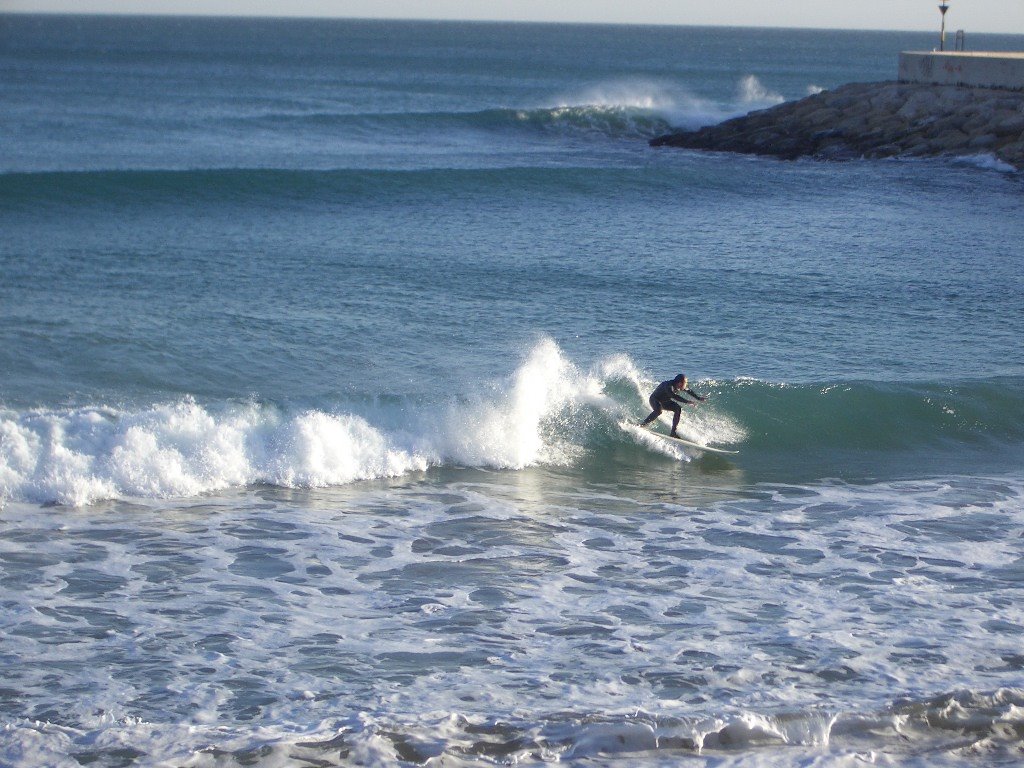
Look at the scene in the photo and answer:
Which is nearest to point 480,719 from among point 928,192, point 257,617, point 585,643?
point 585,643

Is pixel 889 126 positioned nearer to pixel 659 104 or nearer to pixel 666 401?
pixel 659 104

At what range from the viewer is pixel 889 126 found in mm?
39750

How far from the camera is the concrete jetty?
37250 millimetres

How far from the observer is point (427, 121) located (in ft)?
167

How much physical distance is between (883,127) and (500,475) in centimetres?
3019

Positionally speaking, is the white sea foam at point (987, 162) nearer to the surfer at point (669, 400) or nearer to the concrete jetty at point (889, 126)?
the concrete jetty at point (889, 126)

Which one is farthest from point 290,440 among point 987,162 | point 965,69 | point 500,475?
point 965,69

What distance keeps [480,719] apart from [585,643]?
1421mm

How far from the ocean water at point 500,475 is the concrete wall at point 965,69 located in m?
8.89

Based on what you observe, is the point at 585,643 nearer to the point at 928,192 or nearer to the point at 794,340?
the point at 794,340

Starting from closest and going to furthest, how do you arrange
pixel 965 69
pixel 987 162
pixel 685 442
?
pixel 685 442 < pixel 987 162 < pixel 965 69

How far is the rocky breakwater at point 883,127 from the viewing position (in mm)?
37250

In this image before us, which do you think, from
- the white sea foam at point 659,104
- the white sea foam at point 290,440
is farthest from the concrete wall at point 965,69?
the white sea foam at point 290,440

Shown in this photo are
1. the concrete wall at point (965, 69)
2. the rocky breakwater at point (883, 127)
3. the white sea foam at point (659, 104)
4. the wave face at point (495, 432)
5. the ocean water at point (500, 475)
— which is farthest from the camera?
the white sea foam at point (659, 104)
